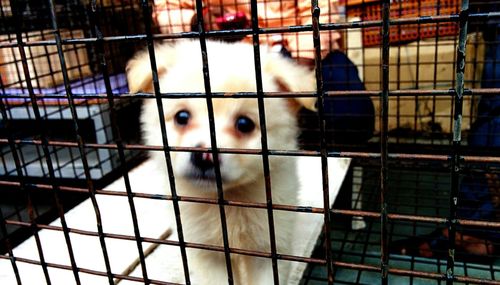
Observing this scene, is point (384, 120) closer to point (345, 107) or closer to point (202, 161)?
point (202, 161)

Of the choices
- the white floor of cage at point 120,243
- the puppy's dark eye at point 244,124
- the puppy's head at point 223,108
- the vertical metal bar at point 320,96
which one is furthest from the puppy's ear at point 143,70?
the vertical metal bar at point 320,96

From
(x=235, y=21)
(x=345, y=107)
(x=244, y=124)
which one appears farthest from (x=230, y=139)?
(x=345, y=107)

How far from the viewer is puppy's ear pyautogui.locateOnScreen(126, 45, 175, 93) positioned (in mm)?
1238

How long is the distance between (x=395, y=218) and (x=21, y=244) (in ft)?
4.52

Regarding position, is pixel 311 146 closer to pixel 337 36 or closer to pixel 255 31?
Result: pixel 337 36

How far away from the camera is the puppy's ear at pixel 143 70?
4.06ft

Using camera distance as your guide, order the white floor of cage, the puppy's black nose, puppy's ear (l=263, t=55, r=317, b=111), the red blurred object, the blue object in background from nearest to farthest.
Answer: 1. the puppy's black nose
2. puppy's ear (l=263, t=55, r=317, b=111)
3. the white floor of cage
4. the red blurred object
5. the blue object in background

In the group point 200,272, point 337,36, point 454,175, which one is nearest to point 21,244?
point 200,272

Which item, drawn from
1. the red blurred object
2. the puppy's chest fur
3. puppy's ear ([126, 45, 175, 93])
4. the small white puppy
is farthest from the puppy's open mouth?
the red blurred object

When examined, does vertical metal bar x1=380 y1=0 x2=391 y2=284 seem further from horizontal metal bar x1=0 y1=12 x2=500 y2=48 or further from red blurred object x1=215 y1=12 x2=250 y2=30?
red blurred object x1=215 y1=12 x2=250 y2=30

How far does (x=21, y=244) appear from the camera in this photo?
5.16 feet

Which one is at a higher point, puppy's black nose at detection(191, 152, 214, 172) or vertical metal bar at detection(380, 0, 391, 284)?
vertical metal bar at detection(380, 0, 391, 284)

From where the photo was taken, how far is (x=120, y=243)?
4.96 ft

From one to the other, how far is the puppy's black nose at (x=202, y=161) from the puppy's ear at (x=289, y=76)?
1.13 ft
